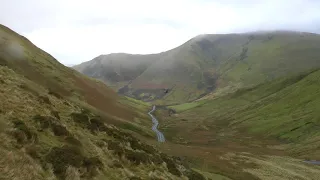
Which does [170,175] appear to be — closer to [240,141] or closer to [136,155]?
[136,155]

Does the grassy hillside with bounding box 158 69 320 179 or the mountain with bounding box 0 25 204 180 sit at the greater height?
the mountain with bounding box 0 25 204 180

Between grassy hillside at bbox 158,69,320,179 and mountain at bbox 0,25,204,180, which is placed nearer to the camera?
mountain at bbox 0,25,204,180

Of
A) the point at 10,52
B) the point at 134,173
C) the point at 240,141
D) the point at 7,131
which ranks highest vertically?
the point at 10,52

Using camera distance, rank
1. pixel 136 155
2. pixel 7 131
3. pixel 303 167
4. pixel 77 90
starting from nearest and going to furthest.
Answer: pixel 7 131 → pixel 136 155 → pixel 303 167 → pixel 77 90

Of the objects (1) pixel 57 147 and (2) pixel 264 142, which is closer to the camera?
(1) pixel 57 147

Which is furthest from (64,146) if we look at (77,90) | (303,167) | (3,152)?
(77,90)

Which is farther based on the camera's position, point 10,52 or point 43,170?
point 10,52

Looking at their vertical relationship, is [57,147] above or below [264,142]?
above

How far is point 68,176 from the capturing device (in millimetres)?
22156

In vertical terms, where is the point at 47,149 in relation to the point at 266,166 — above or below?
above

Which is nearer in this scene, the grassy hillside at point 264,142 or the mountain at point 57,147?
the mountain at point 57,147

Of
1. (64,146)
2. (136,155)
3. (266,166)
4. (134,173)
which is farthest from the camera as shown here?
(266,166)

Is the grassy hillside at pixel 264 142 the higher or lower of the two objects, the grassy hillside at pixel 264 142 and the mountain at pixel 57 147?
the lower

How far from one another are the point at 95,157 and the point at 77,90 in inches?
3270
